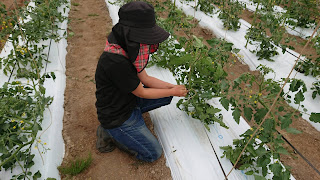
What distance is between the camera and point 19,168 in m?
1.31

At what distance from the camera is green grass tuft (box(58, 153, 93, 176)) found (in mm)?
1428

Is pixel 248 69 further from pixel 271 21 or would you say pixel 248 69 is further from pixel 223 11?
pixel 223 11

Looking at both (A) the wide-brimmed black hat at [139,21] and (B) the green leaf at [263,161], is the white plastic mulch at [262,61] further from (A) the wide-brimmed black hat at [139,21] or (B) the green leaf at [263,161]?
(A) the wide-brimmed black hat at [139,21]

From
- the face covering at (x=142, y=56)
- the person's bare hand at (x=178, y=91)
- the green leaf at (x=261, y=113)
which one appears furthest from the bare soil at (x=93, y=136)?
the face covering at (x=142, y=56)

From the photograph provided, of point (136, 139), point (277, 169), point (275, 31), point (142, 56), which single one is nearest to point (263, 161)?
point (277, 169)

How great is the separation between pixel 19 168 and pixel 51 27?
1.90m

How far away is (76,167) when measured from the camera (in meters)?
Result: 1.46

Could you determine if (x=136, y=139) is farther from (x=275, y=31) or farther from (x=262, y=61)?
(x=275, y=31)

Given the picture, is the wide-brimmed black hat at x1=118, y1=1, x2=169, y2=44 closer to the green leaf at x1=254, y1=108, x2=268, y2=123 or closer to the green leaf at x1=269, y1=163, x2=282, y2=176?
the green leaf at x1=254, y1=108, x2=268, y2=123

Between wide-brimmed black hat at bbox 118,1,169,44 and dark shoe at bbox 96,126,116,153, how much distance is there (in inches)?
31.6

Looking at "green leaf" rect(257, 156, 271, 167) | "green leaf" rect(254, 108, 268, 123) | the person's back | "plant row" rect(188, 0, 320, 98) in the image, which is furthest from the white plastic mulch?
the person's back

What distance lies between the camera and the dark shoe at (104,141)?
5.19 ft

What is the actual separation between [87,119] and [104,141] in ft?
1.25

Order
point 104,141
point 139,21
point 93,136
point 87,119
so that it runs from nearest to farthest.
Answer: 1. point 139,21
2. point 104,141
3. point 93,136
4. point 87,119
